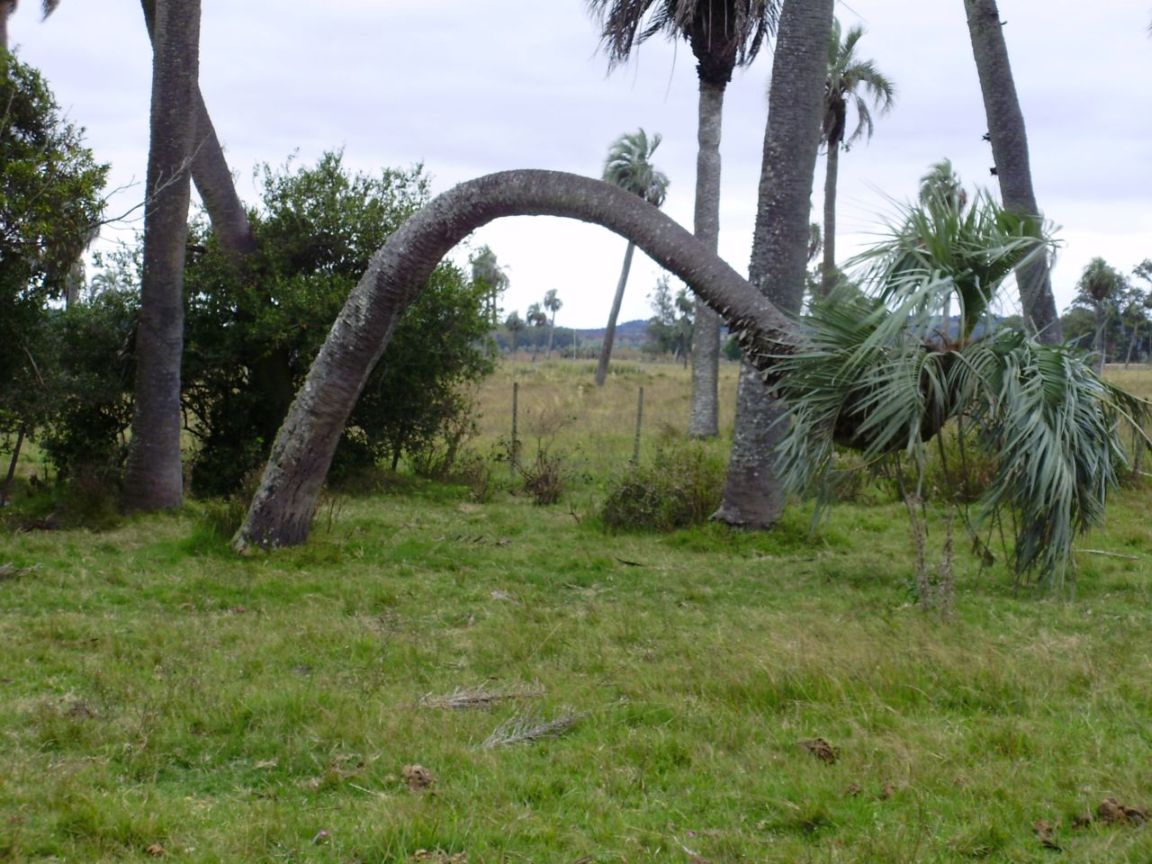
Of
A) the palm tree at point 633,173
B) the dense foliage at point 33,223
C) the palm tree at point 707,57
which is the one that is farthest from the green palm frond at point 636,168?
the dense foliage at point 33,223

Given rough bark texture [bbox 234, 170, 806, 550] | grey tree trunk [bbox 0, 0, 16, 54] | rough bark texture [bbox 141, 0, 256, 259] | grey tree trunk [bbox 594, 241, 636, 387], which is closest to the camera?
rough bark texture [bbox 234, 170, 806, 550]

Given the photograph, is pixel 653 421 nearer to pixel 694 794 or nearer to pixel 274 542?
pixel 274 542

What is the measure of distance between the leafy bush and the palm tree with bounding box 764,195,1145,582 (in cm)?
468

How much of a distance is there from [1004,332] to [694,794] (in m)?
4.64

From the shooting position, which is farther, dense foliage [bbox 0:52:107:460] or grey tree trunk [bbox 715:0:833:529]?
grey tree trunk [bbox 715:0:833:529]

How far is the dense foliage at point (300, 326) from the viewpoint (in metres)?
15.2

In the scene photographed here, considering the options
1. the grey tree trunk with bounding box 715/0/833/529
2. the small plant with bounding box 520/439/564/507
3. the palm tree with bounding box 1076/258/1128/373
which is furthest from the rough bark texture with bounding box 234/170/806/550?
the palm tree with bounding box 1076/258/1128/373

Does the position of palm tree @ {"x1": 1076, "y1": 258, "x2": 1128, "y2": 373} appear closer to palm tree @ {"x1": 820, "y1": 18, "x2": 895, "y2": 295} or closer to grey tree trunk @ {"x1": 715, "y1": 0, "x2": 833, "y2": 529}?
palm tree @ {"x1": 820, "y1": 18, "x2": 895, "y2": 295}

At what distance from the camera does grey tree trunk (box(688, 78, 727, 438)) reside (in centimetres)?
2330

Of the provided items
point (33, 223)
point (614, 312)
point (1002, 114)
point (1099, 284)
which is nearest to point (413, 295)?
point (33, 223)

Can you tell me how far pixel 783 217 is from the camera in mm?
12914

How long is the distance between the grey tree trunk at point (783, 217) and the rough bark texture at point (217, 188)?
6958mm

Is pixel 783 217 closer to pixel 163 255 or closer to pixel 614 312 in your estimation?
pixel 163 255

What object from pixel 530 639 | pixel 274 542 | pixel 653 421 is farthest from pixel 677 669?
pixel 653 421
